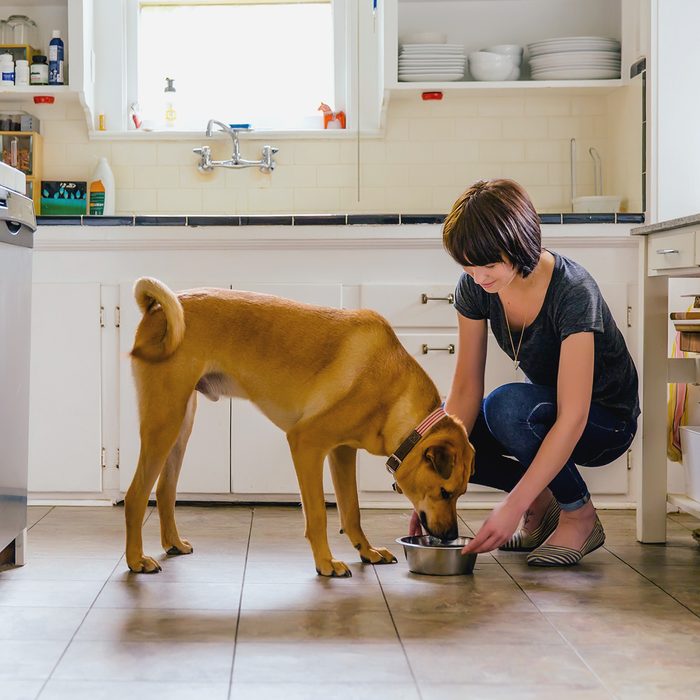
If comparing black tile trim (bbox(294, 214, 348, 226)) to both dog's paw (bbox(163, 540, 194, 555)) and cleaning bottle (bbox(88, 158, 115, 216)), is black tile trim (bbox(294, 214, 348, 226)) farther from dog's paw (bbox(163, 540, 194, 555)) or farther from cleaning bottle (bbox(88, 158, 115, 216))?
dog's paw (bbox(163, 540, 194, 555))

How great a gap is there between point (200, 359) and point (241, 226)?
1.00 metres

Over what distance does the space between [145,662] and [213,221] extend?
183cm

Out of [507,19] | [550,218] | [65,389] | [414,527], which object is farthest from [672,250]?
[65,389]

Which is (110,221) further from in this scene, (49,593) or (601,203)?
(601,203)

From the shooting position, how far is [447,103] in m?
4.15

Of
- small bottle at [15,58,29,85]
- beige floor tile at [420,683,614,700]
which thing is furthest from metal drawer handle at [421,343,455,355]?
small bottle at [15,58,29,85]

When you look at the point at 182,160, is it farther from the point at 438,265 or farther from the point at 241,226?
the point at 438,265

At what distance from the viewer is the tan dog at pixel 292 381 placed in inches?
94.5

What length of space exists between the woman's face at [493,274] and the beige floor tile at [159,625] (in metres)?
0.92

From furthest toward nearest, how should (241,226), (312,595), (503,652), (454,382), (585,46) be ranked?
(585,46)
(241,226)
(454,382)
(312,595)
(503,652)

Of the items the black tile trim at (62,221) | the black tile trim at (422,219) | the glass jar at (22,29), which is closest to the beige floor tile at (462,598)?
the black tile trim at (422,219)

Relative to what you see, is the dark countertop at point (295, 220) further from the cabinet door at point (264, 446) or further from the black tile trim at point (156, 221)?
the cabinet door at point (264, 446)

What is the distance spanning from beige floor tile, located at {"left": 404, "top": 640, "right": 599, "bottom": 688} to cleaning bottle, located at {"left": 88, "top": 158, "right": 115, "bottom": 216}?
2.68 metres

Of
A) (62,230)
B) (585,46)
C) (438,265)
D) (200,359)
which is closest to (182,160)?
(62,230)
